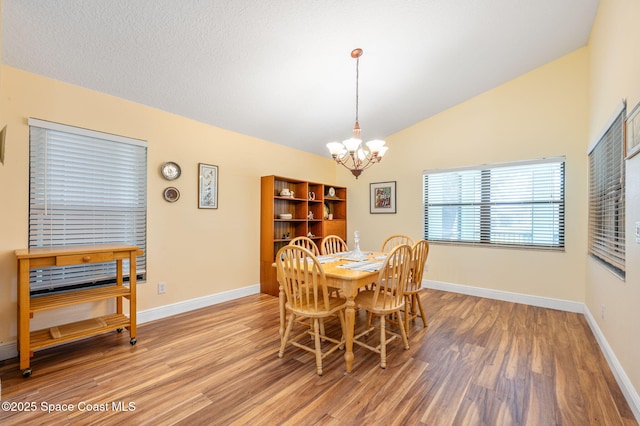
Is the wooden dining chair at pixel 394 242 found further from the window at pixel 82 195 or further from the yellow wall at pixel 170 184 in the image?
the window at pixel 82 195

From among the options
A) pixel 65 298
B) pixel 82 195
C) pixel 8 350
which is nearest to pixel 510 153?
pixel 82 195

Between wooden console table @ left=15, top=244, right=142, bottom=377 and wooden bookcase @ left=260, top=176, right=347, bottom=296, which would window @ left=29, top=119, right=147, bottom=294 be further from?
wooden bookcase @ left=260, top=176, right=347, bottom=296

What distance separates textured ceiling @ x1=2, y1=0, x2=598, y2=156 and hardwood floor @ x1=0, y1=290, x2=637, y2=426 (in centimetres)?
241

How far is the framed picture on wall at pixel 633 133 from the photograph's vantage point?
170 centimetres

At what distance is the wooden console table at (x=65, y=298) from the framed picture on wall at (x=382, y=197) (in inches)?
144

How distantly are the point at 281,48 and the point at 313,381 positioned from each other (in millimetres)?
2717

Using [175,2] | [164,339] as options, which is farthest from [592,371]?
[175,2]

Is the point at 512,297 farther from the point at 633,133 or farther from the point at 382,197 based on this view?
the point at 633,133

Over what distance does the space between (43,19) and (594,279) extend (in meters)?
5.18

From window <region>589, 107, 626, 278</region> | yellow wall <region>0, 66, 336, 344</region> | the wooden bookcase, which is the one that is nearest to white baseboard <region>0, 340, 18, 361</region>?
yellow wall <region>0, 66, 336, 344</region>

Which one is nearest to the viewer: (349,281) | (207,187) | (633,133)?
(633,133)

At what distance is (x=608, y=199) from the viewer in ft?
8.17

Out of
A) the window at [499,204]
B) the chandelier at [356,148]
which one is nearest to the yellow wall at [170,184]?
the chandelier at [356,148]

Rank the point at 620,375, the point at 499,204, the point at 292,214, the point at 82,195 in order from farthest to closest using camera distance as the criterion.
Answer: the point at 292,214
the point at 499,204
the point at 82,195
the point at 620,375
